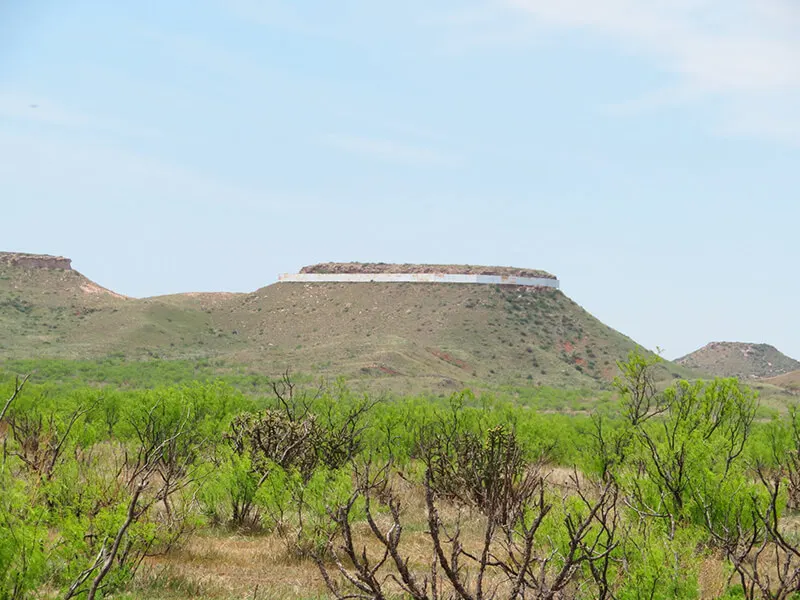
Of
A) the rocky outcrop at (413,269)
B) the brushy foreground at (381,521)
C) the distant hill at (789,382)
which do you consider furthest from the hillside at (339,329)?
the brushy foreground at (381,521)

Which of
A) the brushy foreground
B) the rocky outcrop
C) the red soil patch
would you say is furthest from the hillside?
the brushy foreground

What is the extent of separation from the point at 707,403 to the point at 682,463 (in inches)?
148

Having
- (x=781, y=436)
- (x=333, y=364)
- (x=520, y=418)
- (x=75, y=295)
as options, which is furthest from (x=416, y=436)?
(x=75, y=295)

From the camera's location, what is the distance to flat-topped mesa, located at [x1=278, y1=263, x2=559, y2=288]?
330 ft

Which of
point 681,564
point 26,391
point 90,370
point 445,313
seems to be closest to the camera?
point 681,564

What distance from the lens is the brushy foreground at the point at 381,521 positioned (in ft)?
22.8

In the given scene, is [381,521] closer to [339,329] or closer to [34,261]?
[339,329]

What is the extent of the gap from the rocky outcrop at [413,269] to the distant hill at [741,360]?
1115 inches

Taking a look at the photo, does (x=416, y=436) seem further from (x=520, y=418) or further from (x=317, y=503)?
(x=317, y=503)

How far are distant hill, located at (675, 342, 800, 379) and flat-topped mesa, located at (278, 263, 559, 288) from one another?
94.0 ft

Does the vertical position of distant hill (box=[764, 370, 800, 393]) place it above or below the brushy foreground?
above

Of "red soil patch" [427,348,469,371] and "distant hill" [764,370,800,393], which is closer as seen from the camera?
"red soil patch" [427,348,469,371]

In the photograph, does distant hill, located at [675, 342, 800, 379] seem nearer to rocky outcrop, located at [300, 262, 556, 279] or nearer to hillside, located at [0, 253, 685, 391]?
hillside, located at [0, 253, 685, 391]

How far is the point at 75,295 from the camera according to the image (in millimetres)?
97625
